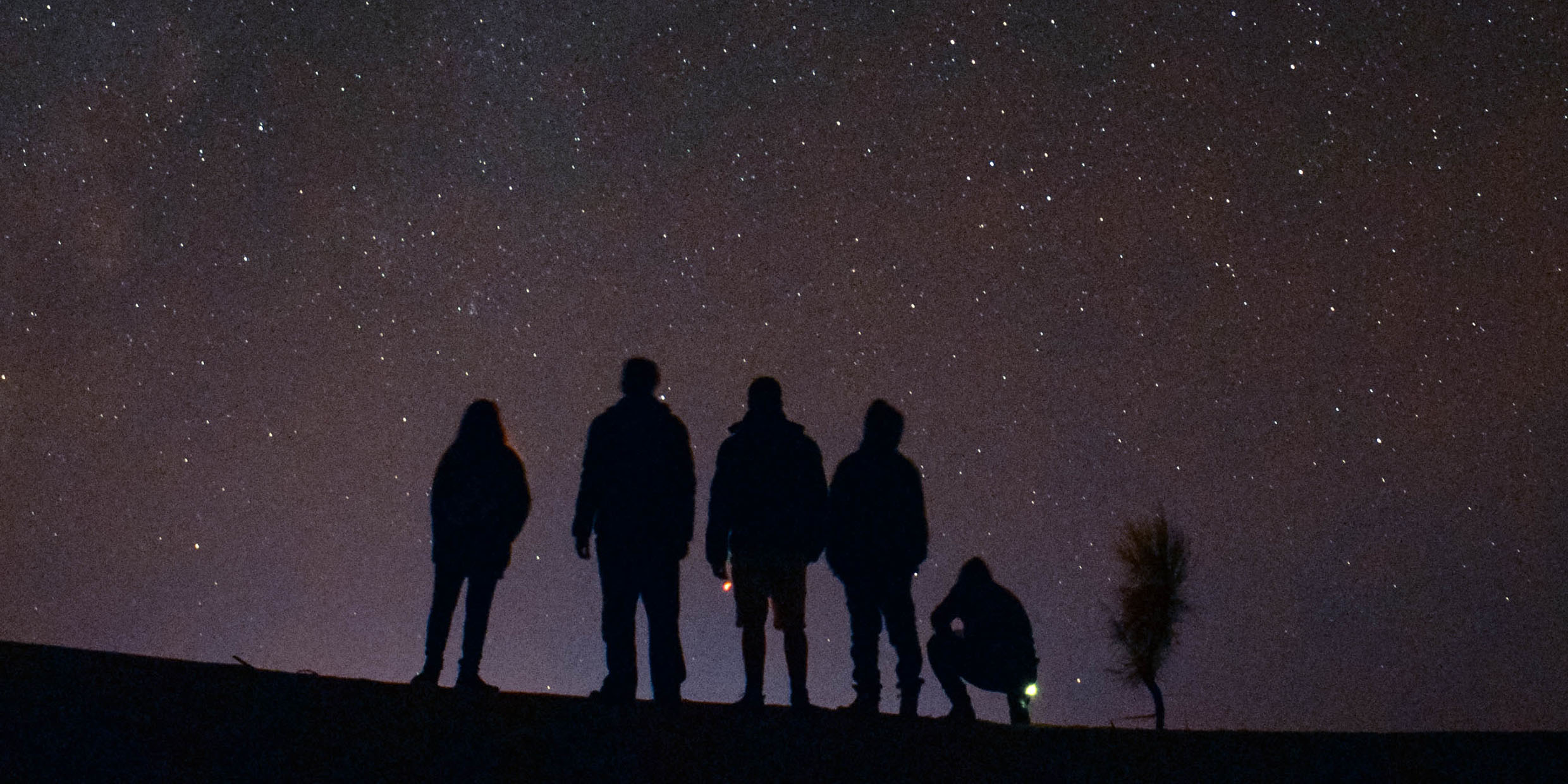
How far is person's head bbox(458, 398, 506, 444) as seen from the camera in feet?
20.2

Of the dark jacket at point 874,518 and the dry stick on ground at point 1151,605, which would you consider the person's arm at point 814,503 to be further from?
the dry stick on ground at point 1151,605

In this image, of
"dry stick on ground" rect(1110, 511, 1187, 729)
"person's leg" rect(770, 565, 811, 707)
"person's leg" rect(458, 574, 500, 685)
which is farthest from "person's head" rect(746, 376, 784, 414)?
"dry stick on ground" rect(1110, 511, 1187, 729)

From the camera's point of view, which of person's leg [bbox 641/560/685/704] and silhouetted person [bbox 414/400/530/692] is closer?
person's leg [bbox 641/560/685/704]

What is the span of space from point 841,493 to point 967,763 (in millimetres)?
1956

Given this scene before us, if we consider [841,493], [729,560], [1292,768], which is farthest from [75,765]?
[1292,768]

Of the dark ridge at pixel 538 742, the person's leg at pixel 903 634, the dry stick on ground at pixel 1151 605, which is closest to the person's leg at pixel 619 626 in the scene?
the dark ridge at pixel 538 742

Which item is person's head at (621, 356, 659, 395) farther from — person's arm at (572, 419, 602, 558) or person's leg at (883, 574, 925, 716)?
person's leg at (883, 574, 925, 716)

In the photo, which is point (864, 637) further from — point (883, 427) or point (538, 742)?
point (538, 742)

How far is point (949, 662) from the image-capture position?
23.2 ft

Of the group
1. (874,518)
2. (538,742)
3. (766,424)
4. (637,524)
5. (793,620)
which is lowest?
(538,742)

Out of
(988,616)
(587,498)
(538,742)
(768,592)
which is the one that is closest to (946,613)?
(988,616)

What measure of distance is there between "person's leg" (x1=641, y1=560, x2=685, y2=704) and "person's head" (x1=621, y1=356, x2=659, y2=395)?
2.89ft

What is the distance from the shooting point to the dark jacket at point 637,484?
18.8 feet

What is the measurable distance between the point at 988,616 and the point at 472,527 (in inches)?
127
